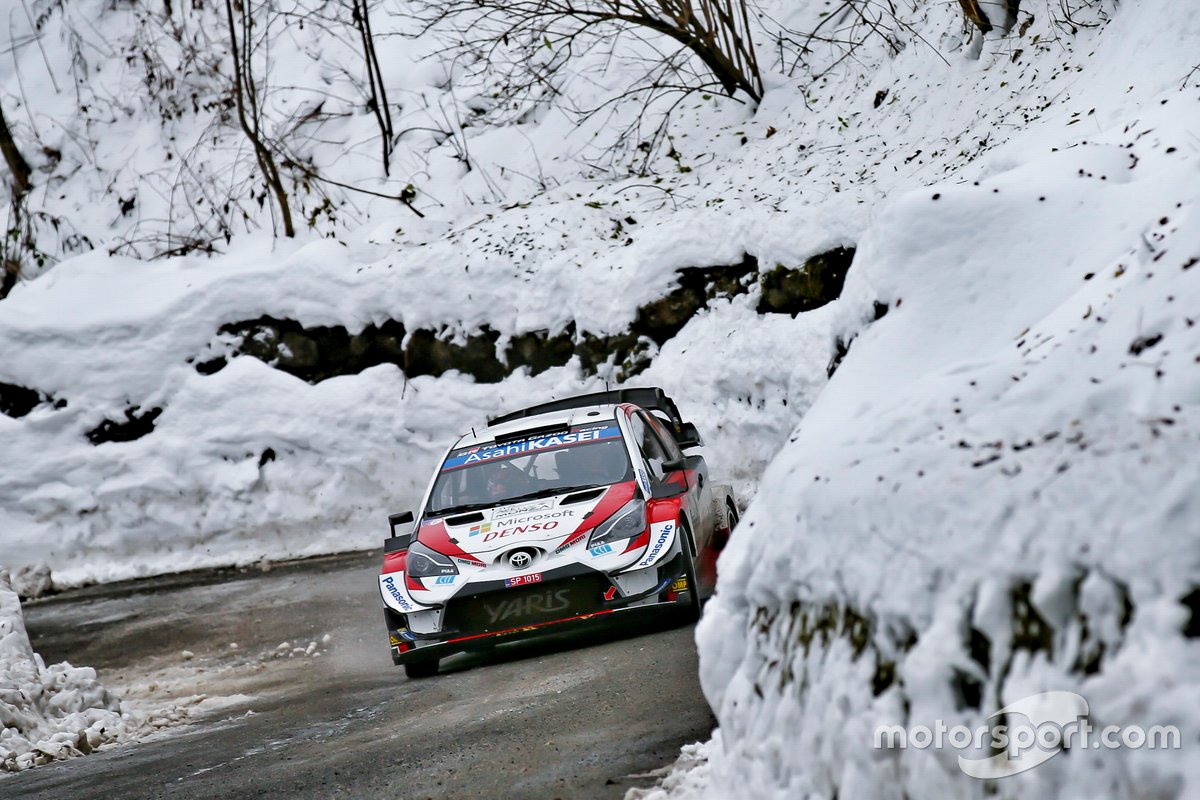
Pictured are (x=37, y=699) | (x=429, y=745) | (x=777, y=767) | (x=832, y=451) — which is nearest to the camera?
(x=777, y=767)

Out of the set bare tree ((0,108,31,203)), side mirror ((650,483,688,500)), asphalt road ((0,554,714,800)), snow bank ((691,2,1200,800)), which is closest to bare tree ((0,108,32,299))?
bare tree ((0,108,31,203))

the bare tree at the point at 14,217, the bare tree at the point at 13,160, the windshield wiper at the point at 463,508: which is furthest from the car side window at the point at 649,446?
the bare tree at the point at 13,160

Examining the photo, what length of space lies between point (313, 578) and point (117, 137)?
1397cm

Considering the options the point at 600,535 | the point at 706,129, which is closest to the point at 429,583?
the point at 600,535

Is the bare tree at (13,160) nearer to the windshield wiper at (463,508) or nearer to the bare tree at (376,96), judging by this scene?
the bare tree at (376,96)

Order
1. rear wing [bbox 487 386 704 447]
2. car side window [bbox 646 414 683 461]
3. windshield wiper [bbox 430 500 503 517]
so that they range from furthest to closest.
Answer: rear wing [bbox 487 386 704 447], car side window [bbox 646 414 683 461], windshield wiper [bbox 430 500 503 517]

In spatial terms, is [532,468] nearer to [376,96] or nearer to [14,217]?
[376,96]

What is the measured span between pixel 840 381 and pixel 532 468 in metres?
4.25

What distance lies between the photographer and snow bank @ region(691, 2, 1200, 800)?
264 centimetres

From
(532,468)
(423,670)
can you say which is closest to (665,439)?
(532,468)

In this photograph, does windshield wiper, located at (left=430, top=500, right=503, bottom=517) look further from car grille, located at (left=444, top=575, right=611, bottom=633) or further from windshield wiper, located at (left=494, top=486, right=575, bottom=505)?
car grille, located at (left=444, top=575, right=611, bottom=633)

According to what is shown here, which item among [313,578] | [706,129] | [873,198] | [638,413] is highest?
[706,129]

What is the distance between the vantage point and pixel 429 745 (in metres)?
5.46

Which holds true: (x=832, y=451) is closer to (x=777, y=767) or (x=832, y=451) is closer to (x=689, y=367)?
(x=777, y=767)
